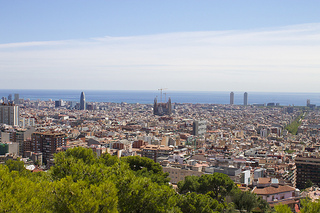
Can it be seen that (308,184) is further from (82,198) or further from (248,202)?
(82,198)

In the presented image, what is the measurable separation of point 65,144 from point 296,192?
21.4m

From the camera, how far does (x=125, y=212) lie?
29.8 ft

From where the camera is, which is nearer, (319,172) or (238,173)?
(238,173)

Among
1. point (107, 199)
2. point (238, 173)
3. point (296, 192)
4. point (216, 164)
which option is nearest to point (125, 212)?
point (107, 199)

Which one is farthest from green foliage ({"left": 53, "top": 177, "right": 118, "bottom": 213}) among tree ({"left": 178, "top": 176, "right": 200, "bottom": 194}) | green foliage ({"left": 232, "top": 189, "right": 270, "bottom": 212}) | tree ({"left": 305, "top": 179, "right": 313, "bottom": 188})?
tree ({"left": 305, "top": 179, "right": 313, "bottom": 188})

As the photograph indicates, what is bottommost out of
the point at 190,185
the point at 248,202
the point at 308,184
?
the point at 308,184

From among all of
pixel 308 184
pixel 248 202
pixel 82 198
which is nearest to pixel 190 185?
pixel 248 202

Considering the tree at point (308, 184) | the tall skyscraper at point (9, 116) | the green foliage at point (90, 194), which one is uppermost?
the green foliage at point (90, 194)

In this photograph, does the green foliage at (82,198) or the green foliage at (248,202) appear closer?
the green foliage at (82,198)

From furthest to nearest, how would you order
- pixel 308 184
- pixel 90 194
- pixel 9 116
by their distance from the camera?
pixel 9 116 < pixel 308 184 < pixel 90 194

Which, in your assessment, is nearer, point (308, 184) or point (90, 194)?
point (90, 194)

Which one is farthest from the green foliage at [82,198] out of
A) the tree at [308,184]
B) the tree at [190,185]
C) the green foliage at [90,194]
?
the tree at [308,184]

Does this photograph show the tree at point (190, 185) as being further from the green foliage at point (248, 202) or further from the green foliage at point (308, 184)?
the green foliage at point (308, 184)

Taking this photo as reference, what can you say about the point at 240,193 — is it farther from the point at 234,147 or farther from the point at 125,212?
the point at 234,147
